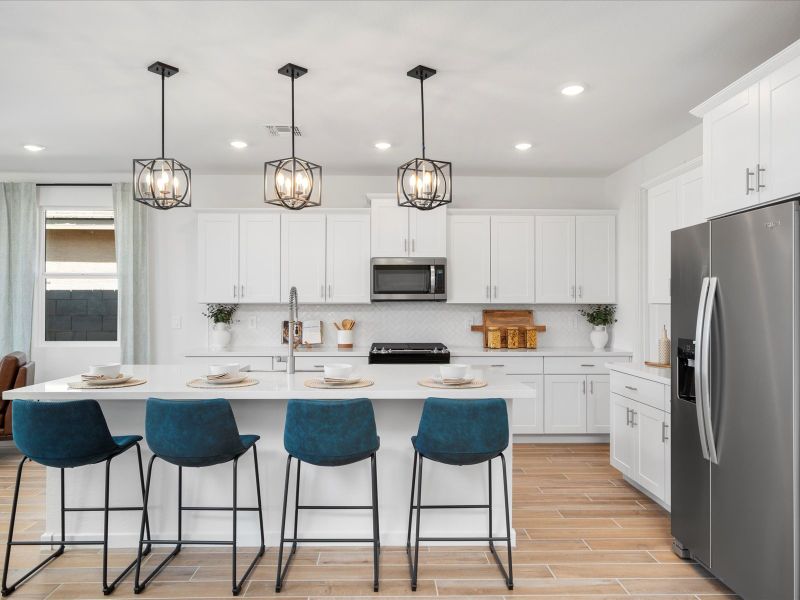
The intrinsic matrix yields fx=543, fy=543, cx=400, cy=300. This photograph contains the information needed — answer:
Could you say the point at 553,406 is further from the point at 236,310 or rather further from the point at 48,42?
the point at 48,42

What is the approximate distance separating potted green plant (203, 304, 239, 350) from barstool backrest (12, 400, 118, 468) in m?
2.86

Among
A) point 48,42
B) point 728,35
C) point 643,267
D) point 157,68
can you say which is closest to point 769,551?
point 728,35

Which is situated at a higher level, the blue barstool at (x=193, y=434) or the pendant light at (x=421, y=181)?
the pendant light at (x=421, y=181)

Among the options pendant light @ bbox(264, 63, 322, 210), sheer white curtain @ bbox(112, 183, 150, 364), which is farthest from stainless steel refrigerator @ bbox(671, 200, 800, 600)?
sheer white curtain @ bbox(112, 183, 150, 364)

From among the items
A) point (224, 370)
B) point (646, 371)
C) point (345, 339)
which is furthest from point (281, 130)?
point (646, 371)

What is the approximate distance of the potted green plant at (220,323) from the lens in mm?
5430

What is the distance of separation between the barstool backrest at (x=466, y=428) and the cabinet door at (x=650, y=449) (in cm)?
147

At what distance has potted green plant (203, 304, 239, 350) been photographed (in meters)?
5.43

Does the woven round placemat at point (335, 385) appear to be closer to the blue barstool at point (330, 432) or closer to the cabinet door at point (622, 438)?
the blue barstool at point (330, 432)

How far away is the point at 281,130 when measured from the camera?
416cm

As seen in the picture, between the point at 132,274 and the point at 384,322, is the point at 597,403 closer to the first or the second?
the point at 384,322

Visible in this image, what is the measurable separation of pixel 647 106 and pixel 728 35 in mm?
981

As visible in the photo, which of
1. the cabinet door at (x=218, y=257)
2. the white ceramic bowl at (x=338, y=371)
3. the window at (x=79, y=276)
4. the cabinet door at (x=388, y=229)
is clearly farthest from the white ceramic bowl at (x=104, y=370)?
the window at (x=79, y=276)

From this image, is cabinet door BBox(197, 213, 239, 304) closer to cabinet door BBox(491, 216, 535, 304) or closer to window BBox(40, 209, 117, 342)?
window BBox(40, 209, 117, 342)
